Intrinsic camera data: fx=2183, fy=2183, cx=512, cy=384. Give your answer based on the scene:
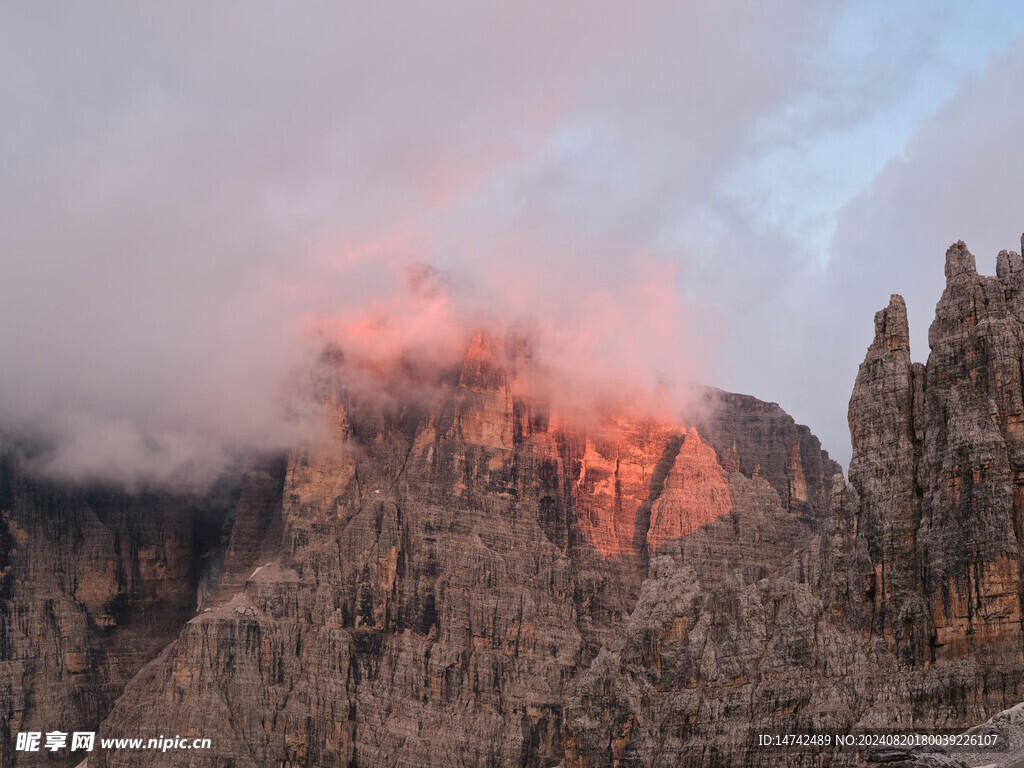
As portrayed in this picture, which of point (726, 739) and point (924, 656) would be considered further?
point (726, 739)

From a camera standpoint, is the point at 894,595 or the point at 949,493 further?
the point at 894,595

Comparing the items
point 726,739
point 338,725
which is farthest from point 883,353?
point 338,725

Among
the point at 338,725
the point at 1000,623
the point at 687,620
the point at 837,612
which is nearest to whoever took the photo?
the point at 1000,623

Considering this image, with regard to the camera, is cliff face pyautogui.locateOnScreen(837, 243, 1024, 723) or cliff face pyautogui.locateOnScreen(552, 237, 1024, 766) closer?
cliff face pyautogui.locateOnScreen(837, 243, 1024, 723)

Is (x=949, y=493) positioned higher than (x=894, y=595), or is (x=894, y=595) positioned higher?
(x=949, y=493)

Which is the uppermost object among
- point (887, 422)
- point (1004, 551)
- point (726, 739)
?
point (887, 422)

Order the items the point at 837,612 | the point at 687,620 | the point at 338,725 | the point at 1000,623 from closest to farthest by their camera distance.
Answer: the point at 1000,623
the point at 837,612
the point at 687,620
the point at 338,725

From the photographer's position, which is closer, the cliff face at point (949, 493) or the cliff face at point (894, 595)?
the cliff face at point (949, 493)

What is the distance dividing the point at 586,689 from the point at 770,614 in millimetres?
19090

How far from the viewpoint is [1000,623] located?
13925 cm

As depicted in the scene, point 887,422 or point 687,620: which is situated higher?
point 887,422

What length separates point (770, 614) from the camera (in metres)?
157

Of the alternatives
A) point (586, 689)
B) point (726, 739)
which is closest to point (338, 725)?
point (586, 689)

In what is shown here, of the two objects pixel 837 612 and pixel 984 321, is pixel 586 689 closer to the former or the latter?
pixel 837 612
